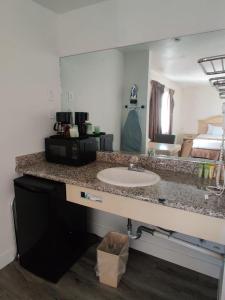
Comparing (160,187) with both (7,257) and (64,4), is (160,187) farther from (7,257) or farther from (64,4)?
(64,4)

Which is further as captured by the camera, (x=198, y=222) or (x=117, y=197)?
(x=117, y=197)

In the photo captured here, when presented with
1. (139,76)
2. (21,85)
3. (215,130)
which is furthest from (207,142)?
(21,85)

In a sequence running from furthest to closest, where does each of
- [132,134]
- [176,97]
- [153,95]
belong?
[132,134], [153,95], [176,97]

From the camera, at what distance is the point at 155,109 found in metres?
1.69

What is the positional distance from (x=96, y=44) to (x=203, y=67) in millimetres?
905

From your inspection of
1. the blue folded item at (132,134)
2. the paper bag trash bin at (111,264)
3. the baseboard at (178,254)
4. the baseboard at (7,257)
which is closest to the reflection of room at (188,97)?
the blue folded item at (132,134)

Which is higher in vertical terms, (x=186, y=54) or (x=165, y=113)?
(x=186, y=54)

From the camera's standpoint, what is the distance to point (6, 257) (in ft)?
5.66

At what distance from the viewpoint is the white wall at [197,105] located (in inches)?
57.6

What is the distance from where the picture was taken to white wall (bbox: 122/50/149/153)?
168cm

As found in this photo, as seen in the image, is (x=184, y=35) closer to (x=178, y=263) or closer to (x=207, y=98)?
(x=207, y=98)

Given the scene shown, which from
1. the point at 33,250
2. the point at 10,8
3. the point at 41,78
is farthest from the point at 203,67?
the point at 33,250

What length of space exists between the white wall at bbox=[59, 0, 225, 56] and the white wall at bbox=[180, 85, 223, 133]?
0.39 meters

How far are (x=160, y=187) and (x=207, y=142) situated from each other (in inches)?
21.8
